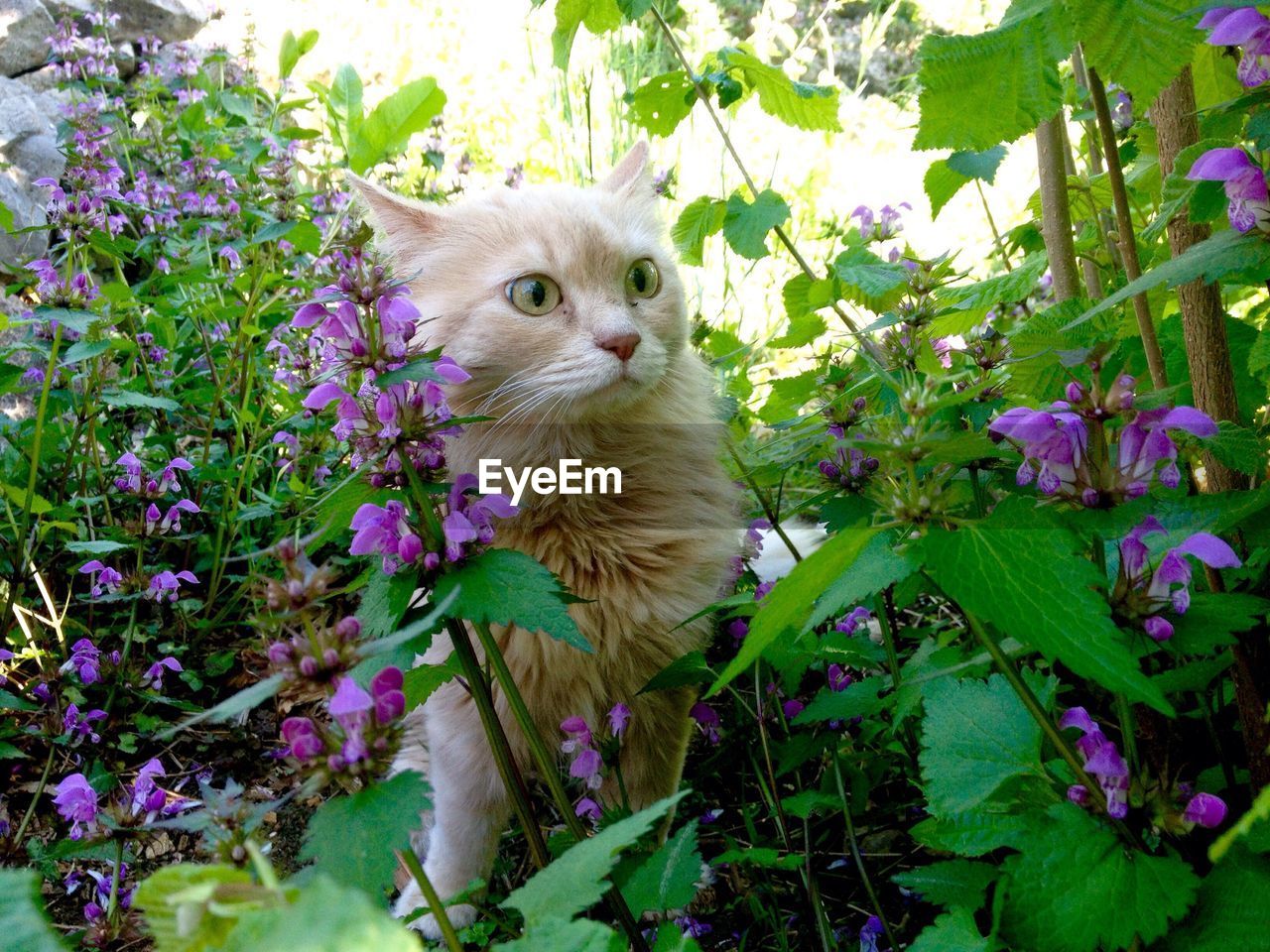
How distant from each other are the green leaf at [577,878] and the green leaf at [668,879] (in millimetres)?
344

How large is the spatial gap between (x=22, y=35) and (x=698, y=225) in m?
4.41

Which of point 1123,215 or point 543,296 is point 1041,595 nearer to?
point 1123,215

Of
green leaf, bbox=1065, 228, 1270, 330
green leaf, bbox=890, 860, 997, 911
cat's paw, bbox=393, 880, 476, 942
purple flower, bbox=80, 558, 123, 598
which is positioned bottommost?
cat's paw, bbox=393, 880, 476, 942

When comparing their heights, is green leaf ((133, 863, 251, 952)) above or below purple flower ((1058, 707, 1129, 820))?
above

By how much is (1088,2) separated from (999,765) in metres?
0.68

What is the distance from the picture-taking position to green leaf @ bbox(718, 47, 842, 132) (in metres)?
1.68

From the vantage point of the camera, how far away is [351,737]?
2.10 ft

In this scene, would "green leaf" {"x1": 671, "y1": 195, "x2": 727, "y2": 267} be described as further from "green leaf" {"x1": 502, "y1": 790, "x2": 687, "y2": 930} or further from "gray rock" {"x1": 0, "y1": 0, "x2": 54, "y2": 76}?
"gray rock" {"x1": 0, "y1": 0, "x2": 54, "y2": 76}

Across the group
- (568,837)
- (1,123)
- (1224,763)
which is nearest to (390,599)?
(568,837)

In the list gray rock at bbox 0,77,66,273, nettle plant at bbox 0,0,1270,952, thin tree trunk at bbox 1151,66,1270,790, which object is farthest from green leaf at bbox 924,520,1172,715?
gray rock at bbox 0,77,66,273

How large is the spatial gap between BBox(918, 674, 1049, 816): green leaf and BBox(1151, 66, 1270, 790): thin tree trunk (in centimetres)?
22

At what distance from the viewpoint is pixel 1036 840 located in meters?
0.79

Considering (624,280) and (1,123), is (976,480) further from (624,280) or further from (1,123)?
(1,123)

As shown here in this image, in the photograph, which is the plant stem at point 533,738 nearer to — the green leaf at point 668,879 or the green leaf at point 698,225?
the green leaf at point 668,879
